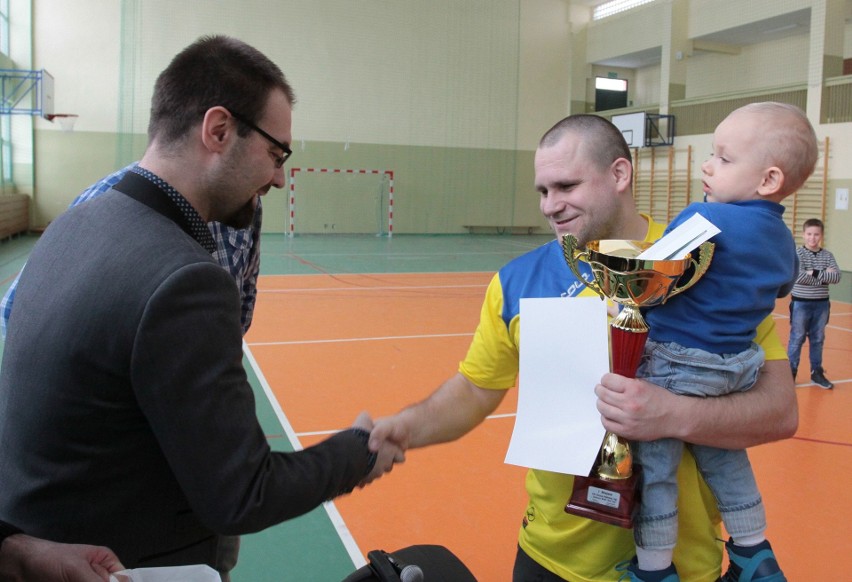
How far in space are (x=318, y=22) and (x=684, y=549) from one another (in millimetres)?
20446

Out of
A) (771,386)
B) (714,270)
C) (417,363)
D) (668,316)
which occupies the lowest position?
(417,363)

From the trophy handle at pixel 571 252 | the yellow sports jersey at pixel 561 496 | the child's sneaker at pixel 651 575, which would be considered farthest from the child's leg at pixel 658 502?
the trophy handle at pixel 571 252

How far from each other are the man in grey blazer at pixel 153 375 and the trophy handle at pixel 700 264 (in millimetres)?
828

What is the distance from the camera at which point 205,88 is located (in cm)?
161

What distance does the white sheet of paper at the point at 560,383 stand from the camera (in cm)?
172

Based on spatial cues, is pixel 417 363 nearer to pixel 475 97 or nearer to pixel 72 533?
pixel 72 533

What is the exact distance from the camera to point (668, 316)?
5.65 ft

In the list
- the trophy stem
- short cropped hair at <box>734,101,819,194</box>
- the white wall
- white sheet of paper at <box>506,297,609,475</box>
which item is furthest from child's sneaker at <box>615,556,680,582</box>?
the white wall

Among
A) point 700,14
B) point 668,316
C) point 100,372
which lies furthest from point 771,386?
point 700,14

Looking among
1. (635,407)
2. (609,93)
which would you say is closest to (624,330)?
(635,407)

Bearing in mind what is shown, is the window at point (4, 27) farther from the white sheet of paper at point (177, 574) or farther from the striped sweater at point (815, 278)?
the white sheet of paper at point (177, 574)

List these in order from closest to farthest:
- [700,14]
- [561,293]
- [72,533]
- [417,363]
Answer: [72,533] → [561,293] → [417,363] → [700,14]

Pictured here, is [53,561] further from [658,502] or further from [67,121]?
[67,121]

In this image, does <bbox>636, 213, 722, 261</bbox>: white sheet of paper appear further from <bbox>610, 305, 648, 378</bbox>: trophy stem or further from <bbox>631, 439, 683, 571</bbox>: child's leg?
<bbox>631, 439, 683, 571</bbox>: child's leg
